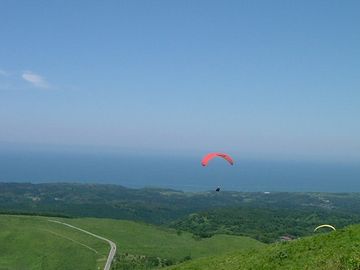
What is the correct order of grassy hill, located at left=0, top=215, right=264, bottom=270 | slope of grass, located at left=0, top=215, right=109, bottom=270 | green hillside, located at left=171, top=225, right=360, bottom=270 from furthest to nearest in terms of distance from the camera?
grassy hill, located at left=0, top=215, right=264, bottom=270
slope of grass, located at left=0, top=215, right=109, bottom=270
green hillside, located at left=171, top=225, right=360, bottom=270

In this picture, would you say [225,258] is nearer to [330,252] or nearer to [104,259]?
[330,252]

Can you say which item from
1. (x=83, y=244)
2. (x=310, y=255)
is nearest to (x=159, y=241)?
(x=83, y=244)

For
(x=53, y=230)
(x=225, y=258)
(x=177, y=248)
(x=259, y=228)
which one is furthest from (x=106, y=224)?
(x=225, y=258)

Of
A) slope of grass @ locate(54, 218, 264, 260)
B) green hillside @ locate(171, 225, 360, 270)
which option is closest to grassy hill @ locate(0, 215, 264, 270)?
slope of grass @ locate(54, 218, 264, 260)

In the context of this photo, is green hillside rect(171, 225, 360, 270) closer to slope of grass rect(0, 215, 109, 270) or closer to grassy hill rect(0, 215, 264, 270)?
slope of grass rect(0, 215, 109, 270)

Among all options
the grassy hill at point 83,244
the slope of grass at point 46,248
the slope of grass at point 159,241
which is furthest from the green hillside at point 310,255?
the slope of grass at point 159,241
